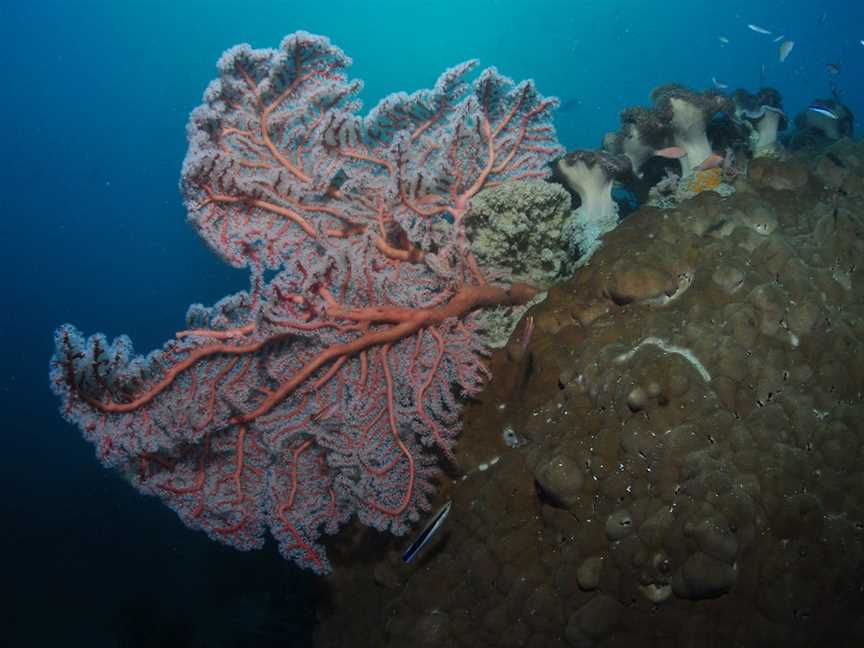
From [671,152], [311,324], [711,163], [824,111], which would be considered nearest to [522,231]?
[311,324]

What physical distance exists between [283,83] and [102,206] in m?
44.6

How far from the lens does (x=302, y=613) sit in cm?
733

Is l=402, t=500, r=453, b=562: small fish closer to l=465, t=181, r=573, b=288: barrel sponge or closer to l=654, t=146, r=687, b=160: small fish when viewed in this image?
l=465, t=181, r=573, b=288: barrel sponge

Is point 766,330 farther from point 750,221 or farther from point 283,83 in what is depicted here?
point 283,83

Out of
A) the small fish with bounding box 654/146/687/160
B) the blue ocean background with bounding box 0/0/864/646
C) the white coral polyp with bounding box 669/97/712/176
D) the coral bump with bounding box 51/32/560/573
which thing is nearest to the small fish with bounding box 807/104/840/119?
the white coral polyp with bounding box 669/97/712/176

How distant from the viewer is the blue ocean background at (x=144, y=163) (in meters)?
12.7

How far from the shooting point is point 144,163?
42.7 meters

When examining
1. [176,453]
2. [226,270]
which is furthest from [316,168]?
[226,270]

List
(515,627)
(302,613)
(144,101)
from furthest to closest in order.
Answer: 1. (144,101)
2. (302,613)
3. (515,627)

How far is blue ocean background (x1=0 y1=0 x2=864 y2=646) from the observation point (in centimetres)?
1273

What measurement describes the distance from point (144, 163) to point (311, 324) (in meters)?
48.9

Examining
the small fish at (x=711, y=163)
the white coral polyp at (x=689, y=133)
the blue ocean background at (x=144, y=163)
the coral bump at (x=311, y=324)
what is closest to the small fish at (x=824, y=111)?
the white coral polyp at (x=689, y=133)

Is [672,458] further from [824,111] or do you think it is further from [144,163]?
[144,163]

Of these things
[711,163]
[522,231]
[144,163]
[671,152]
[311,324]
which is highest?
[144,163]
